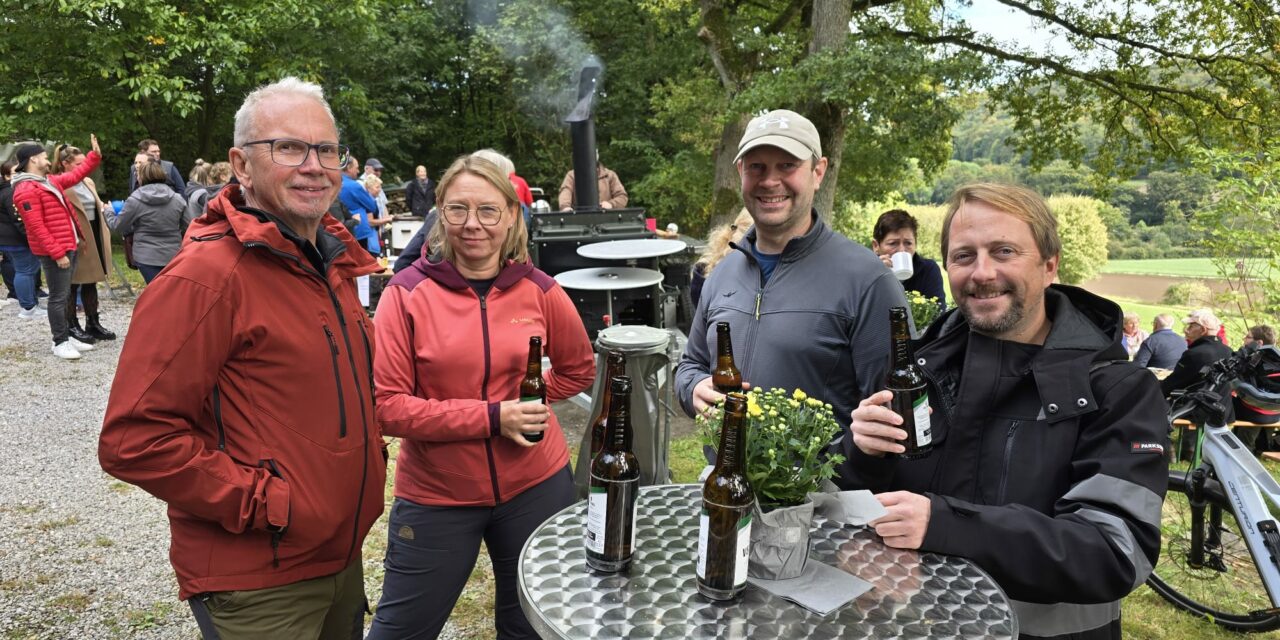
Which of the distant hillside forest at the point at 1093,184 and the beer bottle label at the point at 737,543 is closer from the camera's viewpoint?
the beer bottle label at the point at 737,543

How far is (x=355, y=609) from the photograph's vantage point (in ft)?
6.92

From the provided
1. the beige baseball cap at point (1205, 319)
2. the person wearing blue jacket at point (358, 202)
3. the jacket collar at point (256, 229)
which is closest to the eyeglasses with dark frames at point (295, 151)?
the jacket collar at point (256, 229)

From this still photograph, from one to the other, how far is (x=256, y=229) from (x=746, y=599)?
53.9 inches

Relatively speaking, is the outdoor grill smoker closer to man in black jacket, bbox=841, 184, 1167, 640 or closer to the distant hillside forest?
the distant hillside forest

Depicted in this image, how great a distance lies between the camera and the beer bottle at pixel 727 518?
4.64 ft

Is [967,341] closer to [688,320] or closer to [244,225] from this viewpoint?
[244,225]

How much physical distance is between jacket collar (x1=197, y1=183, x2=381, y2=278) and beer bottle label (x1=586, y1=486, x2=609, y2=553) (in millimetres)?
923

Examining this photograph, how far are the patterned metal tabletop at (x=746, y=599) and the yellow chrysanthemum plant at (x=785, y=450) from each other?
235 millimetres

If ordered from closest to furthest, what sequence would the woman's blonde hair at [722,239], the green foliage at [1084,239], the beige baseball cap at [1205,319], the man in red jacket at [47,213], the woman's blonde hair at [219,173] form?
the woman's blonde hair at [722,239], the man in red jacket at [47,213], the beige baseball cap at [1205,319], the woman's blonde hair at [219,173], the green foliage at [1084,239]

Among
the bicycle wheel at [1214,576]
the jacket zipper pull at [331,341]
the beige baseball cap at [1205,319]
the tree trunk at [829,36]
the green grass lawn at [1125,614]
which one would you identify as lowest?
the green grass lawn at [1125,614]

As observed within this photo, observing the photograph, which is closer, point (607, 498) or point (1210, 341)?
point (607, 498)

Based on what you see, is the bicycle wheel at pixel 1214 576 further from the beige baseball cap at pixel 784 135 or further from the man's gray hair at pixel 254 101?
the man's gray hair at pixel 254 101

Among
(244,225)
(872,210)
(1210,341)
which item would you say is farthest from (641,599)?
(872,210)

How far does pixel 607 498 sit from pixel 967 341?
0.98 metres
